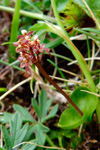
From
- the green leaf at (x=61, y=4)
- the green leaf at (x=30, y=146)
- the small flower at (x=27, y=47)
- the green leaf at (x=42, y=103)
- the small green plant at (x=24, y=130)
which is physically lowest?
the green leaf at (x=30, y=146)

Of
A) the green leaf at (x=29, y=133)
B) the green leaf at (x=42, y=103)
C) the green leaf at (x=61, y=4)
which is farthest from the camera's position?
the green leaf at (x=61, y=4)

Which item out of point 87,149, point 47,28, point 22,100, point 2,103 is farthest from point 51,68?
point 87,149

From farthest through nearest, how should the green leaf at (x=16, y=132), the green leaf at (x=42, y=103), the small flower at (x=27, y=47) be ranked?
the green leaf at (x=42, y=103) → the green leaf at (x=16, y=132) → the small flower at (x=27, y=47)

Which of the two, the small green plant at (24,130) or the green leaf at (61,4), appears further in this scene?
the green leaf at (61,4)

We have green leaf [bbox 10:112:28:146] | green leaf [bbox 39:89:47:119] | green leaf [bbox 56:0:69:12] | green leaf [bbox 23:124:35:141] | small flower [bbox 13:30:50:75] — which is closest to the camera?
small flower [bbox 13:30:50:75]

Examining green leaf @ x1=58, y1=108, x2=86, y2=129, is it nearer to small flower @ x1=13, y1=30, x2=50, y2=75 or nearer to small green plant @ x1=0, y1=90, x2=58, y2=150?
small green plant @ x1=0, y1=90, x2=58, y2=150

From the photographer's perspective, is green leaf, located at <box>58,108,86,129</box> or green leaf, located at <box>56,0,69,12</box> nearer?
green leaf, located at <box>58,108,86,129</box>

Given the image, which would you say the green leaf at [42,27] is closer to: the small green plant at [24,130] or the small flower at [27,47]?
the small flower at [27,47]

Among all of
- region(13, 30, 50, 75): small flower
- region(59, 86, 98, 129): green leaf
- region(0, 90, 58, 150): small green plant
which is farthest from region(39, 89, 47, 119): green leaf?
region(13, 30, 50, 75): small flower

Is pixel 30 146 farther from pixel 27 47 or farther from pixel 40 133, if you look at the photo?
pixel 27 47

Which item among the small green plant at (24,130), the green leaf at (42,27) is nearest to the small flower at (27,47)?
the green leaf at (42,27)

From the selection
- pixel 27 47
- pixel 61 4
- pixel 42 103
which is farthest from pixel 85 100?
pixel 61 4

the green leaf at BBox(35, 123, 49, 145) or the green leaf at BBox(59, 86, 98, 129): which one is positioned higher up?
the green leaf at BBox(59, 86, 98, 129)
